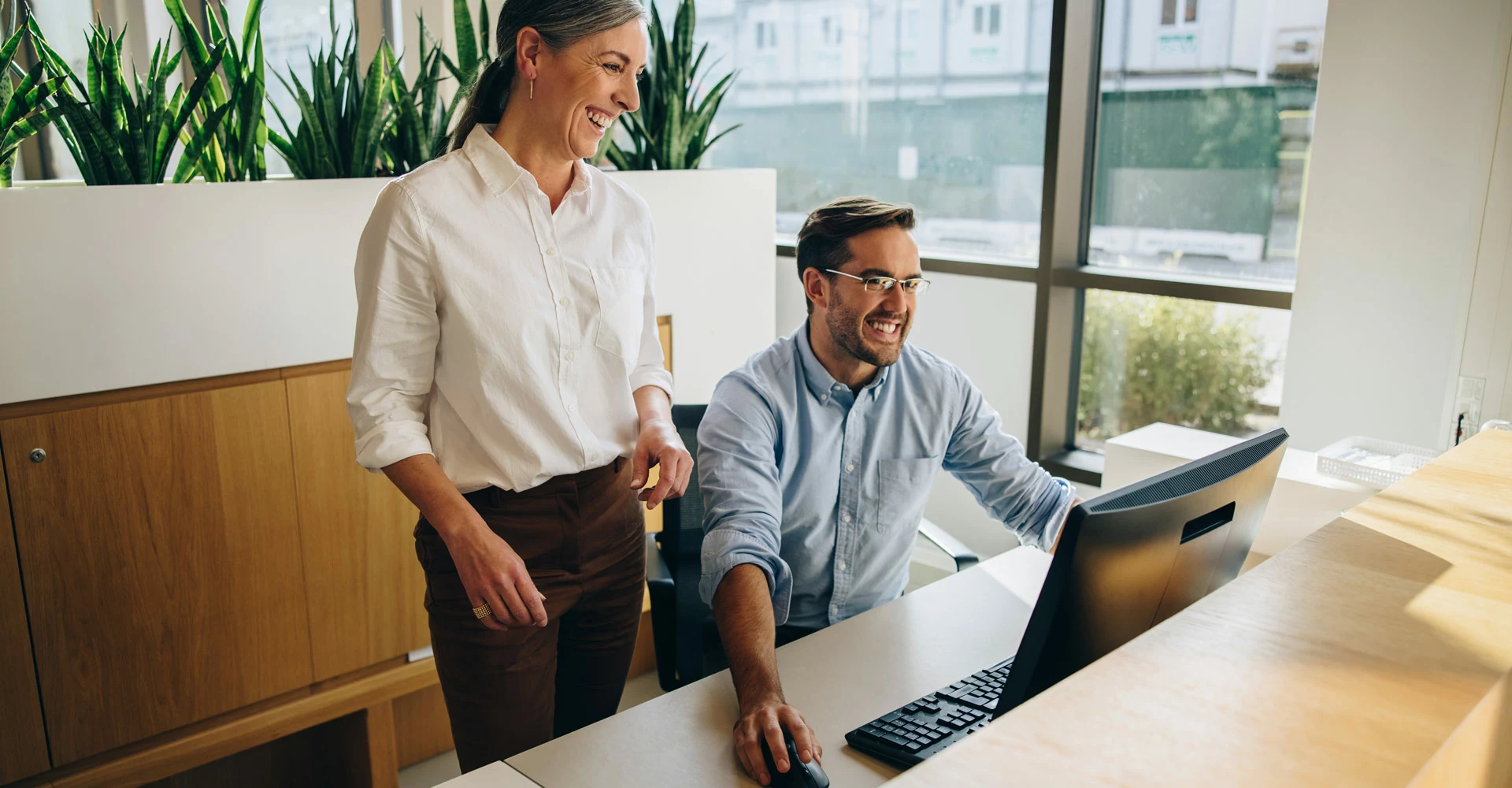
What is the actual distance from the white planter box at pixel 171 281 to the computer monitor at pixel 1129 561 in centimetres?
182

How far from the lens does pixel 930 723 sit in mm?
1265

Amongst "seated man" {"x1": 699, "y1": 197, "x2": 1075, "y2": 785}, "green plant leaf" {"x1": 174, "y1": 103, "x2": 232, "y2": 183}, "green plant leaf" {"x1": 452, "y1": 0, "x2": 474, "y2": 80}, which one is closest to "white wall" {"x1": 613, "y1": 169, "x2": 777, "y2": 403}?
"green plant leaf" {"x1": 452, "y1": 0, "x2": 474, "y2": 80}

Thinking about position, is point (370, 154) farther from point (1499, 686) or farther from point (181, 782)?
point (1499, 686)

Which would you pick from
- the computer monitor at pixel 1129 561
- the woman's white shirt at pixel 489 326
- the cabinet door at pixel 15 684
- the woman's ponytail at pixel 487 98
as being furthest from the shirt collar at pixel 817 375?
the cabinet door at pixel 15 684

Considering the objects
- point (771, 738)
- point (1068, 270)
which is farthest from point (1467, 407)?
point (771, 738)

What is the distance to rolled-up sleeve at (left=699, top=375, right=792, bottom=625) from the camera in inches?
58.2

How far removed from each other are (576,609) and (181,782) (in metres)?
1.48

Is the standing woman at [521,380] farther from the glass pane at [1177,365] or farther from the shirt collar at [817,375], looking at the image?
the glass pane at [1177,365]

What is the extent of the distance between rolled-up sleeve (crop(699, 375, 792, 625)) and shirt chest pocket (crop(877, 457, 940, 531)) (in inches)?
7.4

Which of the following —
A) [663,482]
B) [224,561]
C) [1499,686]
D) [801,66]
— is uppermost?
[801,66]

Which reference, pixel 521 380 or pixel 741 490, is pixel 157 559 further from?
pixel 741 490

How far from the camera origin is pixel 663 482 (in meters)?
1.48

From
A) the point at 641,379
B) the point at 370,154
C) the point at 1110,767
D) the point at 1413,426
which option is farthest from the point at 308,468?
the point at 1413,426

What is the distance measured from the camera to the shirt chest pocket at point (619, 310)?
5.04ft
